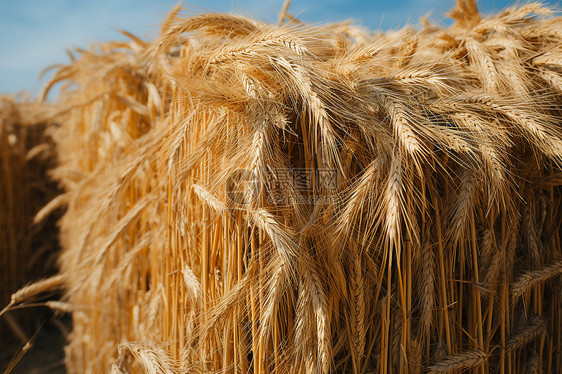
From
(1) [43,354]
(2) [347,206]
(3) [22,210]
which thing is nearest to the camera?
(2) [347,206]

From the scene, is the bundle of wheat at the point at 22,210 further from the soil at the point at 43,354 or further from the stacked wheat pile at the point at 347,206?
Result: the stacked wheat pile at the point at 347,206

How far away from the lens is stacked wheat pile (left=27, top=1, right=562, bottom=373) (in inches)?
44.9

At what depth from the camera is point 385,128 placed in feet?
3.92

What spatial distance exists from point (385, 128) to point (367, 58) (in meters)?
0.26

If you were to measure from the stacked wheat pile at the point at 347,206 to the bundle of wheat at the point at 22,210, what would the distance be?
2.88 metres

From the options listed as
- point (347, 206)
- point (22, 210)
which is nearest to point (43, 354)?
point (22, 210)

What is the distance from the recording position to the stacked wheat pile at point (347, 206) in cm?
114

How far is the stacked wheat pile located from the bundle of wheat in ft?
9.46

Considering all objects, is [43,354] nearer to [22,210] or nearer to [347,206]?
[22,210]

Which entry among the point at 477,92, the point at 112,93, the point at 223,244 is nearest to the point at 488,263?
the point at 477,92

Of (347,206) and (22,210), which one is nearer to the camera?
(347,206)

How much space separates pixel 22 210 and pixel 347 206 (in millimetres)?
4163

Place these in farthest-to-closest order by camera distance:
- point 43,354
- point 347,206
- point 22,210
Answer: point 22,210
point 43,354
point 347,206

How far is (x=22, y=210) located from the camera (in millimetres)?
4203
